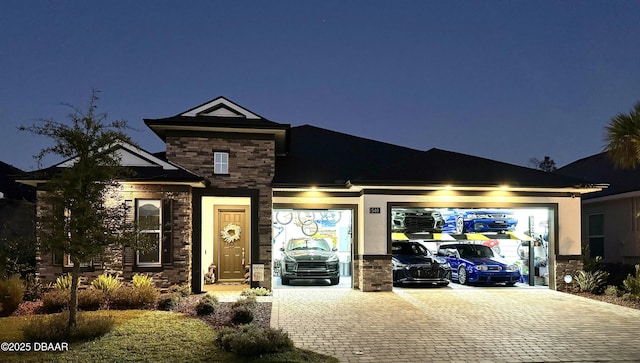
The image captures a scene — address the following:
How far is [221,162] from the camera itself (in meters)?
16.2

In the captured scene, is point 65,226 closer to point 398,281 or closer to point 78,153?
point 78,153

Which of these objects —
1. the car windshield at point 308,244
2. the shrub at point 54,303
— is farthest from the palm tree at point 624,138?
the shrub at point 54,303

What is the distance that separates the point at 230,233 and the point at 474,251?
27.3 ft

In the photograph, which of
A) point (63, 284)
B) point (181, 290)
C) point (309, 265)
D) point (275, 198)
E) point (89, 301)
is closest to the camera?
point (89, 301)

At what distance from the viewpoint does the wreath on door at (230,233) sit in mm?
17688

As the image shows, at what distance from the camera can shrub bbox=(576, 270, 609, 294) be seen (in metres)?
15.5

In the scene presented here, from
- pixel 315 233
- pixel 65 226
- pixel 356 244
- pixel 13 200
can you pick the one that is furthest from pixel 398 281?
pixel 13 200

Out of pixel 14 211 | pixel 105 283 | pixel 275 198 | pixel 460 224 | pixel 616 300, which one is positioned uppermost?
pixel 275 198

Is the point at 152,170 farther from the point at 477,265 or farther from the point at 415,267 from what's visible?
the point at 477,265

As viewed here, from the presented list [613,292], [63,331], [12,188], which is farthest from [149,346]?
[12,188]

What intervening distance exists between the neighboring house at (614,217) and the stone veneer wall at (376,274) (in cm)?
835

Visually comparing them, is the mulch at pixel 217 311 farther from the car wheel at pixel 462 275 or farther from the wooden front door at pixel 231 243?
the car wheel at pixel 462 275

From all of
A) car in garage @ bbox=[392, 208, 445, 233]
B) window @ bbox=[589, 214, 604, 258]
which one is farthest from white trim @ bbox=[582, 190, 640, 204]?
car in garage @ bbox=[392, 208, 445, 233]

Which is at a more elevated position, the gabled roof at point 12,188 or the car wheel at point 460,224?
the gabled roof at point 12,188
